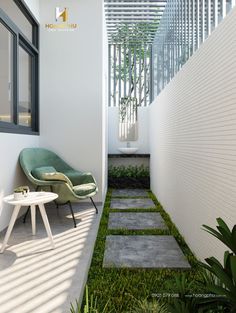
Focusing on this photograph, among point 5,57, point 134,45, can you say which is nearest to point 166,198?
point 5,57

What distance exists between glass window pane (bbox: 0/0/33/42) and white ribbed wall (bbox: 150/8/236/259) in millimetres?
2222

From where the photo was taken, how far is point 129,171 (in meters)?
7.33

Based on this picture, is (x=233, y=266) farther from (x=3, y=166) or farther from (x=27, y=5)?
(x=27, y=5)

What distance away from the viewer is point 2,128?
132 inches

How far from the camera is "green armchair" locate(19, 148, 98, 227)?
3716mm

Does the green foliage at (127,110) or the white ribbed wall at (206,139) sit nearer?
the white ribbed wall at (206,139)

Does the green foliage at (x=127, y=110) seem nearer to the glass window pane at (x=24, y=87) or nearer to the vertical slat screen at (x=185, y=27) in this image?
the vertical slat screen at (x=185, y=27)

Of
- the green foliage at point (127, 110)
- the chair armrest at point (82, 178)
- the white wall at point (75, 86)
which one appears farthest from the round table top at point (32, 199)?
the green foliage at point (127, 110)

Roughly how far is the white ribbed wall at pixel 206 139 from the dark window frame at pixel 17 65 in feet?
6.74

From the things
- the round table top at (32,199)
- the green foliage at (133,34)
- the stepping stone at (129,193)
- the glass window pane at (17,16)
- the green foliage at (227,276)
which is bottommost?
the stepping stone at (129,193)

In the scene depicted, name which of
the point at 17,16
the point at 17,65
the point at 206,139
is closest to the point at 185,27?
the point at 206,139

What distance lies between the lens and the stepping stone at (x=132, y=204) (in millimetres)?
4977

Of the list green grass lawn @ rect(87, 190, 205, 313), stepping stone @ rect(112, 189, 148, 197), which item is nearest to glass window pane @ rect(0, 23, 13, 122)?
green grass lawn @ rect(87, 190, 205, 313)

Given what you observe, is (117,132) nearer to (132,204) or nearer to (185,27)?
(132,204)
